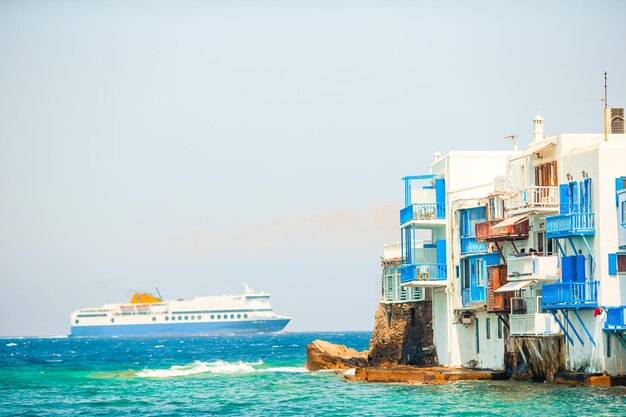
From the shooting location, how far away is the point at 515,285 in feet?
153

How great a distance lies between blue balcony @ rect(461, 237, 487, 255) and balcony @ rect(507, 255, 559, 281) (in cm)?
540

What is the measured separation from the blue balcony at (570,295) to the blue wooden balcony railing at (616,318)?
3.25 feet

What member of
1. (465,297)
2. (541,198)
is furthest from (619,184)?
(465,297)

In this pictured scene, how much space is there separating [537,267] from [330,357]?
87.1ft

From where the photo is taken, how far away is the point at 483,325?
5266cm

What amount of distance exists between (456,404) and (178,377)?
100ft

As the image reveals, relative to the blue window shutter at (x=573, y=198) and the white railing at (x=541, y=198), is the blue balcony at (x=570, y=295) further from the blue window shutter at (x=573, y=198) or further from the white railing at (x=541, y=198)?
the white railing at (x=541, y=198)

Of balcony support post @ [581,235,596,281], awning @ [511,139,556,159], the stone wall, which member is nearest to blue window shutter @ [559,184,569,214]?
balcony support post @ [581,235,596,281]

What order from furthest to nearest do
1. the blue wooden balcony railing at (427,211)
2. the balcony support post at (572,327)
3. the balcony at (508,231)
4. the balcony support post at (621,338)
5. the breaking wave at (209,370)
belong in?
the breaking wave at (209,370)
the blue wooden balcony railing at (427,211)
the balcony at (508,231)
the balcony support post at (572,327)
the balcony support post at (621,338)

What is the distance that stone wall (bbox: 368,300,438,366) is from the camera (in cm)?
5803

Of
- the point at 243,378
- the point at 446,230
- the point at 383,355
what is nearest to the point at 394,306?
the point at 383,355

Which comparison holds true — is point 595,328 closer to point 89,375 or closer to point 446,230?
point 446,230

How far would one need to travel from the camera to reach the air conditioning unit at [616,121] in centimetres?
4691

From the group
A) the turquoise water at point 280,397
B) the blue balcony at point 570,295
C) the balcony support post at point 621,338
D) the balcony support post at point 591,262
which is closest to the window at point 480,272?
the turquoise water at point 280,397
